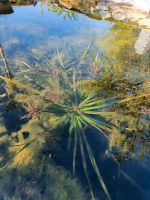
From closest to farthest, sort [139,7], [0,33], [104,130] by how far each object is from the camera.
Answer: [104,130] → [0,33] → [139,7]

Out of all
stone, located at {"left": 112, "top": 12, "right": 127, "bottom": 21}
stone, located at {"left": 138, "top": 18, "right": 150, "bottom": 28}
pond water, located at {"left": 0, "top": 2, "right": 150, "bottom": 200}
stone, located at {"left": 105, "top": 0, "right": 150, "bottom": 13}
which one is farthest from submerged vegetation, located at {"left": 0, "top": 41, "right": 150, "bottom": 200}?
stone, located at {"left": 105, "top": 0, "right": 150, "bottom": 13}

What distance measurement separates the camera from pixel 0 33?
6508 millimetres

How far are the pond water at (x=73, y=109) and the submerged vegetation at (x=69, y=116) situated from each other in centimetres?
1

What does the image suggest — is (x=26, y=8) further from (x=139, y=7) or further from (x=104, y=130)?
(x=104, y=130)

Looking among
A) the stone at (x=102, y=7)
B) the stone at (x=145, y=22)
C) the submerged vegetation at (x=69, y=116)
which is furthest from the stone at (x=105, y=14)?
the submerged vegetation at (x=69, y=116)

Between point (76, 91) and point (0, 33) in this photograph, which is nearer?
point (76, 91)

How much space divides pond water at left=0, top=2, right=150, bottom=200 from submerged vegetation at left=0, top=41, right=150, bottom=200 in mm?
14

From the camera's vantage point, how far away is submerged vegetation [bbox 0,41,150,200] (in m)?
3.85

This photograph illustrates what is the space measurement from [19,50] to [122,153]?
3004mm

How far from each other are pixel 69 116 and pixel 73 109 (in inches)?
5.1

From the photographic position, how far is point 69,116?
4.37 metres

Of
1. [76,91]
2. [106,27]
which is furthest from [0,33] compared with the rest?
[76,91]

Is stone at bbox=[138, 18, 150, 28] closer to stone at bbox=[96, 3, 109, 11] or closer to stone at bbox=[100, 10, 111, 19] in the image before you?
stone at bbox=[100, 10, 111, 19]

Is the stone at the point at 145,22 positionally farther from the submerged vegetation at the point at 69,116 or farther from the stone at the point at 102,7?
the submerged vegetation at the point at 69,116
